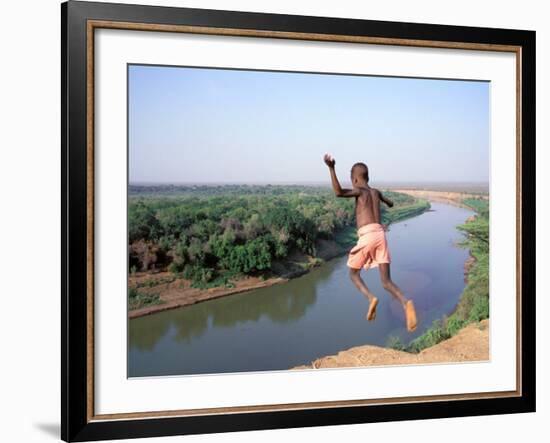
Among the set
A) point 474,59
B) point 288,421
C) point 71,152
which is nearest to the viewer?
point 71,152

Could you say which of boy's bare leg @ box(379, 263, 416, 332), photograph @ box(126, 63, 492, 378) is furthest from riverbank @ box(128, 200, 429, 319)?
boy's bare leg @ box(379, 263, 416, 332)

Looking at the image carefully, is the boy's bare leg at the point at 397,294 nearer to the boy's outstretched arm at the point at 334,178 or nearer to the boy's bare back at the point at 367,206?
the boy's bare back at the point at 367,206

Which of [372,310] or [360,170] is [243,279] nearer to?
[372,310]

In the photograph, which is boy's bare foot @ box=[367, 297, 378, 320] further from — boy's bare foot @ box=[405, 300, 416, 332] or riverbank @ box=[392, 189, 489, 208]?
riverbank @ box=[392, 189, 489, 208]

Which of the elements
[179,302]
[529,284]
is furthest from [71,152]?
[529,284]

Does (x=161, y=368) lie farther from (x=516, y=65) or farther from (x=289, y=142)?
(x=516, y=65)

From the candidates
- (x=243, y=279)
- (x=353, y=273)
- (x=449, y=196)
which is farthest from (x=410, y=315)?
(x=243, y=279)
